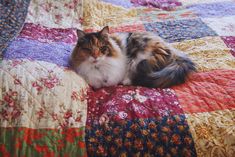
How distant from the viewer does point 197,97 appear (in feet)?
3.72

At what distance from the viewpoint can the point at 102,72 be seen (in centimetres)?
127

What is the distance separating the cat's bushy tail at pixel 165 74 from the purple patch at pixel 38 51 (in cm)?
38

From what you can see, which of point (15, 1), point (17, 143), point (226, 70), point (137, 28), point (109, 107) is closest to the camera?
point (17, 143)

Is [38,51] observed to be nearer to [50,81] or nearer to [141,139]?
[50,81]

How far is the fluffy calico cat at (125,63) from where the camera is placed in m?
1.23

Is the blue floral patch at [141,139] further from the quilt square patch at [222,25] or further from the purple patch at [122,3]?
the purple patch at [122,3]

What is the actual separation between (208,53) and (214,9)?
766mm

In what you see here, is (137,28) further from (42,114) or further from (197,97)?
(42,114)

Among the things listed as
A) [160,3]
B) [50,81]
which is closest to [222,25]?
[160,3]

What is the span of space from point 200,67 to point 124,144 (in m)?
0.66

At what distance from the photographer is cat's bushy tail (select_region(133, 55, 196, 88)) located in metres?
1.21

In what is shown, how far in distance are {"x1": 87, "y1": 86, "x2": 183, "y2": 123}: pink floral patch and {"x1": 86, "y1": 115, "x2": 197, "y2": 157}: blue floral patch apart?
0.04 meters

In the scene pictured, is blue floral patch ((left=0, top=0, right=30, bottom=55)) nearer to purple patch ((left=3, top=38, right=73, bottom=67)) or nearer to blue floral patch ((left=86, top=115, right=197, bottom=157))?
purple patch ((left=3, top=38, right=73, bottom=67))

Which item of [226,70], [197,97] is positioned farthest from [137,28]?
[197,97]
